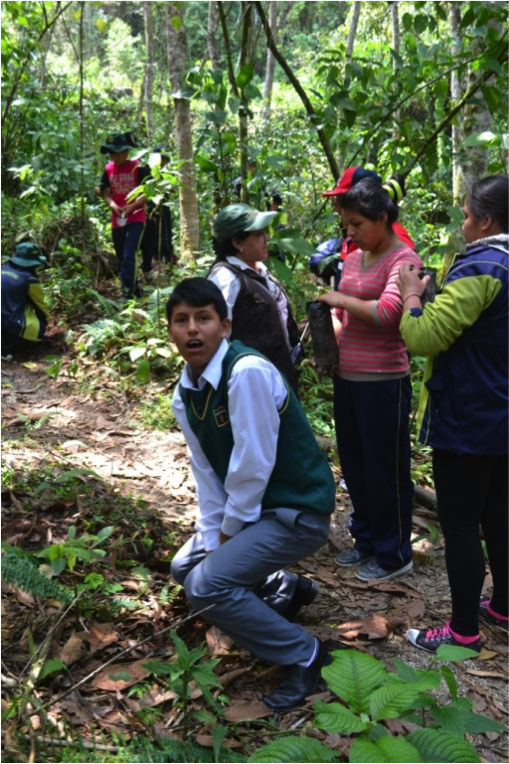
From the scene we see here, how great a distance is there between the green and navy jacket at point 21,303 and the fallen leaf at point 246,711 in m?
5.05

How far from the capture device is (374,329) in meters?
3.64

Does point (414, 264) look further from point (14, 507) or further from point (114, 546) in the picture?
point (14, 507)

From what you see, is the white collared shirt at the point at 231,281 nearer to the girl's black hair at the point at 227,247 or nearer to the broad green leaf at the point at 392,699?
the girl's black hair at the point at 227,247

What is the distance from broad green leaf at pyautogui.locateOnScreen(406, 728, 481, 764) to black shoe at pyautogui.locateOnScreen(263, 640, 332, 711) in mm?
833

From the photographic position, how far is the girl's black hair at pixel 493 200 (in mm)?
2820

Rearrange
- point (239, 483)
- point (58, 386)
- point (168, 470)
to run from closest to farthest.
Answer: point (239, 483) < point (168, 470) < point (58, 386)

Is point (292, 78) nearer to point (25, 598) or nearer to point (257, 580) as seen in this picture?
point (257, 580)

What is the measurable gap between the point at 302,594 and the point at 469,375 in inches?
49.0

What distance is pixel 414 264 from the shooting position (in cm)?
340

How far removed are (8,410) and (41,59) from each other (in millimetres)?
6367

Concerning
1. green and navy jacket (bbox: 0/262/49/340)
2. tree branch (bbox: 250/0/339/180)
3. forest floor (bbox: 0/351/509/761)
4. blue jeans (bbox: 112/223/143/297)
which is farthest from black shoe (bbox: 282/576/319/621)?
blue jeans (bbox: 112/223/143/297)

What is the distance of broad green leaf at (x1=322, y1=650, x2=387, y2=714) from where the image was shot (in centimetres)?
191

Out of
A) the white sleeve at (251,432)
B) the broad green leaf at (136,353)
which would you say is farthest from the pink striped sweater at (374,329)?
the broad green leaf at (136,353)

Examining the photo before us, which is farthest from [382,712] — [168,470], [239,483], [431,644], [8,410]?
[8,410]
